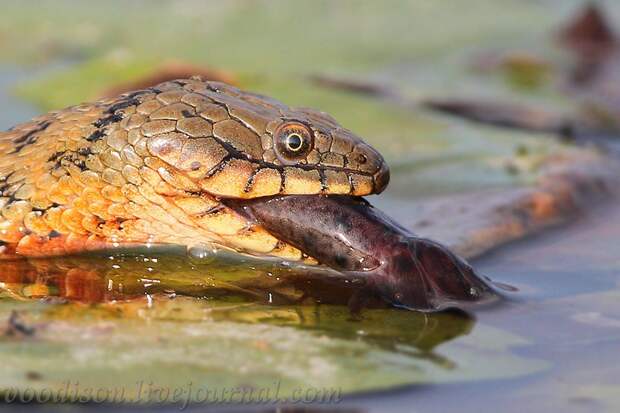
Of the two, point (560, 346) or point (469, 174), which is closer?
point (560, 346)

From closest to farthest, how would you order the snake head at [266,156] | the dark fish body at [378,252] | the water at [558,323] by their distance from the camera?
the water at [558,323], the dark fish body at [378,252], the snake head at [266,156]

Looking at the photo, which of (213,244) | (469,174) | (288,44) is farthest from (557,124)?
(213,244)

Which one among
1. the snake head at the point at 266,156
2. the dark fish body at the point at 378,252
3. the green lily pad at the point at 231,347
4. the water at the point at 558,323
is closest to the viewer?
the green lily pad at the point at 231,347

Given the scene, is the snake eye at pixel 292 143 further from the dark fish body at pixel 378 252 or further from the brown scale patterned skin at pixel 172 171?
the dark fish body at pixel 378 252

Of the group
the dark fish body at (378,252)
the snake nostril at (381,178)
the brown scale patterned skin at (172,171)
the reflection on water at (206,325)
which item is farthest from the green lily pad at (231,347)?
the snake nostril at (381,178)

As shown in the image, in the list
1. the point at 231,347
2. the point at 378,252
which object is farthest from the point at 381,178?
the point at 231,347

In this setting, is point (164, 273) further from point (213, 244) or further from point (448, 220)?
→ point (448, 220)

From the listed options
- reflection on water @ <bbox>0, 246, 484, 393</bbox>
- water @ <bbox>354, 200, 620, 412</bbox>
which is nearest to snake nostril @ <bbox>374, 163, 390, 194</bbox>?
reflection on water @ <bbox>0, 246, 484, 393</bbox>

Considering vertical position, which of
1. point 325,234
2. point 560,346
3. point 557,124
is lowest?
point 560,346
